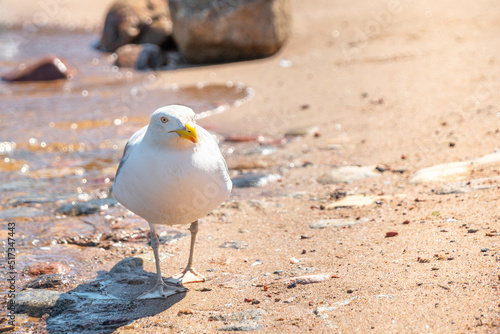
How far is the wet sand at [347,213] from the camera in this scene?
3.69 m

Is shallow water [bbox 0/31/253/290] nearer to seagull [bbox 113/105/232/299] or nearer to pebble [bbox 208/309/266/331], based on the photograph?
seagull [bbox 113/105/232/299]

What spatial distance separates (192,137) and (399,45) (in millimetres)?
7927

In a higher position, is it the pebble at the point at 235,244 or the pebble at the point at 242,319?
the pebble at the point at 242,319

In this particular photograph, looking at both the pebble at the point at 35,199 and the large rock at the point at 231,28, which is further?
the large rock at the point at 231,28

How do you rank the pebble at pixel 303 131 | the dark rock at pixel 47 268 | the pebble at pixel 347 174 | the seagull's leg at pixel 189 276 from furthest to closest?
the pebble at pixel 303 131 < the pebble at pixel 347 174 < the dark rock at pixel 47 268 < the seagull's leg at pixel 189 276

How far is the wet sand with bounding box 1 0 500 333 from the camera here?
12.1 ft

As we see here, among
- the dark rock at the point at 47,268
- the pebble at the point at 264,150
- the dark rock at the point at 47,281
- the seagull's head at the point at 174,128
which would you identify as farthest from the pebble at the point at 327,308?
the pebble at the point at 264,150

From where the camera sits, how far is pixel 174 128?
3719 millimetres

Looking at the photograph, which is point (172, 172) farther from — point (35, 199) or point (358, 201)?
point (35, 199)

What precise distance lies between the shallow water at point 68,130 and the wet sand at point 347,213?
6cm

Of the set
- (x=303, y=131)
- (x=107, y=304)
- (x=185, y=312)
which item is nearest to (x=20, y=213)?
(x=107, y=304)

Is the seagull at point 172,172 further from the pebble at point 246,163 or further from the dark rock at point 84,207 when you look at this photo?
the pebble at point 246,163

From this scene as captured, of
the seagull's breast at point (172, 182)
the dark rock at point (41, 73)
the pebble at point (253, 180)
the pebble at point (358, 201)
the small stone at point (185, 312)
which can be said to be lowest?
the dark rock at point (41, 73)

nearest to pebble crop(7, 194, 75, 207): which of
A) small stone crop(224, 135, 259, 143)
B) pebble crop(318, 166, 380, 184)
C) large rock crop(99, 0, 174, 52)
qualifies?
small stone crop(224, 135, 259, 143)
